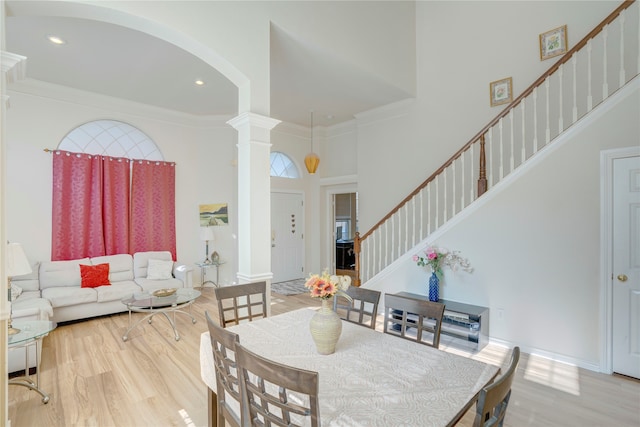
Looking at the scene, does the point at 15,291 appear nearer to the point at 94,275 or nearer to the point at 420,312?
the point at 94,275

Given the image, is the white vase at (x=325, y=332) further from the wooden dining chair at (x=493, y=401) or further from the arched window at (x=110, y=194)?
the arched window at (x=110, y=194)

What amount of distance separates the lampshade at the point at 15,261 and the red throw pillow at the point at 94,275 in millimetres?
2612

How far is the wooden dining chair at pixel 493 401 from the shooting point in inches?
36.0

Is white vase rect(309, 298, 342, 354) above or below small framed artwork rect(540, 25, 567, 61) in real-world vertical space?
below

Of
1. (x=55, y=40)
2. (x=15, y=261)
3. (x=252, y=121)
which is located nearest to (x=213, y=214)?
(x=55, y=40)

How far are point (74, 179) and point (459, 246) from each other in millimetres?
5772

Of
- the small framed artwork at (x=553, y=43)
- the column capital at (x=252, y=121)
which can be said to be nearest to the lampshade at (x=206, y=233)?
the column capital at (x=252, y=121)

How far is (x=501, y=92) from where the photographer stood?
14.0 ft

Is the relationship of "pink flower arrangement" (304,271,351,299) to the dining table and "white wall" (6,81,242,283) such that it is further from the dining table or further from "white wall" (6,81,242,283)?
"white wall" (6,81,242,283)

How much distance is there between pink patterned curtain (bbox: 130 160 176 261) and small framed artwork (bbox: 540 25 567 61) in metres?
6.10

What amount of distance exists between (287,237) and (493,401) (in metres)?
6.22

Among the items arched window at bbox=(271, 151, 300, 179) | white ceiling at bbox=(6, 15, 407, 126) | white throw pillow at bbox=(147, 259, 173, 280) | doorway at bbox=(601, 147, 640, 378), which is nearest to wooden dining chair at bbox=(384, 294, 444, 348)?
doorway at bbox=(601, 147, 640, 378)

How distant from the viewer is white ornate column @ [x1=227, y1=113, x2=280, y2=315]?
2994mm

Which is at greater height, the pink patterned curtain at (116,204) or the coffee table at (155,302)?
the pink patterned curtain at (116,204)
